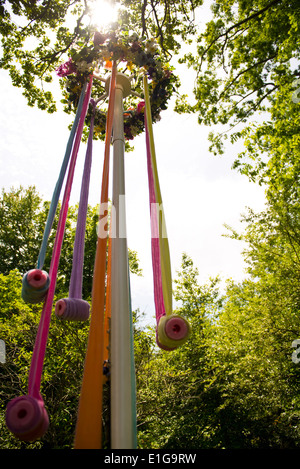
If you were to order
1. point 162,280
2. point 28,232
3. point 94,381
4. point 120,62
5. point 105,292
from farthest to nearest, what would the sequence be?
point 28,232 → point 120,62 → point 105,292 → point 162,280 → point 94,381

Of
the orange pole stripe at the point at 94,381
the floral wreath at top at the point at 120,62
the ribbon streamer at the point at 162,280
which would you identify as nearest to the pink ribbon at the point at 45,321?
Result: the orange pole stripe at the point at 94,381

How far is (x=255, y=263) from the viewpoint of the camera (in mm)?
7484

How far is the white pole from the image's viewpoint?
1.20 m

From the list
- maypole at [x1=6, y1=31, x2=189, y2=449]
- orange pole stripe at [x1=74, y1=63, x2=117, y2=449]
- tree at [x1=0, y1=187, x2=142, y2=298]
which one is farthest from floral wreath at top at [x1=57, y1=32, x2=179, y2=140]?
tree at [x1=0, y1=187, x2=142, y2=298]

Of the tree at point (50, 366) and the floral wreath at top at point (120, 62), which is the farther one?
the tree at point (50, 366)

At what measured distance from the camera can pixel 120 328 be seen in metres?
1.44

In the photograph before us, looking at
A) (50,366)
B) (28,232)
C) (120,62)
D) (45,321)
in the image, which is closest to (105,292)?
(45,321)

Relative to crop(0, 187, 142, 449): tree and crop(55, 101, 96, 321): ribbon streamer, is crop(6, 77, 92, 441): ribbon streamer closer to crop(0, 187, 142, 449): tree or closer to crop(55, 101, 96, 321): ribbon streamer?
crop(55, 101, 96, 321): ribbon streamer

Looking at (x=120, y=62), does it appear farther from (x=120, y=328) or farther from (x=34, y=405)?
(x=34, y=405)

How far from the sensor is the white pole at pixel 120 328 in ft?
3.93

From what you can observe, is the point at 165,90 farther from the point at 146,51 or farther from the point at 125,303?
the point at 125,303

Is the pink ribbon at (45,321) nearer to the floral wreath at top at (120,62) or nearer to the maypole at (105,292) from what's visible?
the maypole at (105,292)

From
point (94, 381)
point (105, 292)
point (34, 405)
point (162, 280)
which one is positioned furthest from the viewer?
point (105, 292)
